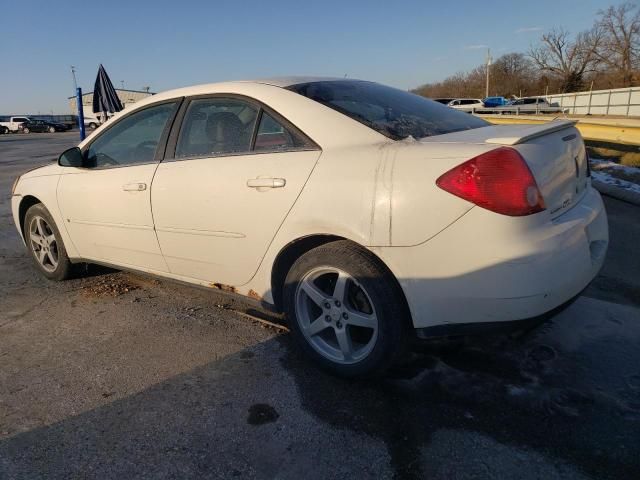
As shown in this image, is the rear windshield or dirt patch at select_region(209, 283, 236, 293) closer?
the rear windshield

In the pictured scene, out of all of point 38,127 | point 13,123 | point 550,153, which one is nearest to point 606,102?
point 550,153

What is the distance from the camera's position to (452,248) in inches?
84.4

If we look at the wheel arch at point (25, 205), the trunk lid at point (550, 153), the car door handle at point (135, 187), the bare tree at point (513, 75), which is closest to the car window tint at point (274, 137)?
the trunk lid at point (550, 153)

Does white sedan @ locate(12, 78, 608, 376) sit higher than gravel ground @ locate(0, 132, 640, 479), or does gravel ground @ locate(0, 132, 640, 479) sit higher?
white sedan @ locate(12, 78, 608, 376)

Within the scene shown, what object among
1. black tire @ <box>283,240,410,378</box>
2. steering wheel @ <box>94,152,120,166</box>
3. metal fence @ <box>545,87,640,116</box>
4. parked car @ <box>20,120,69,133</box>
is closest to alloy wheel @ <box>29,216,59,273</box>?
steering wheel @ <box>94,152,120,166</box>

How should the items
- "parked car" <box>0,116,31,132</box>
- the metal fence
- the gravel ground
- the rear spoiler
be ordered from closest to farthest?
the gravel ground → the rear spoiler → the metal fence → "parked car" <box>0,116,31,132</box>

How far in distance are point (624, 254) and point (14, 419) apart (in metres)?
4.68

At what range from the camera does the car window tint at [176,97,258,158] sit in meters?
2.93

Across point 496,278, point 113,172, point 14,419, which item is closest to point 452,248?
point 496,278

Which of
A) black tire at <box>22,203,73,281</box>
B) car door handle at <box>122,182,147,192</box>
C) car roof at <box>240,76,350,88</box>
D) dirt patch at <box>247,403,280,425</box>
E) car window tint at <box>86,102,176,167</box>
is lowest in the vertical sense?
dirt patch at <box>247,403,280,425</box>

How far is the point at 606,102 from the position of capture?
33750 mm

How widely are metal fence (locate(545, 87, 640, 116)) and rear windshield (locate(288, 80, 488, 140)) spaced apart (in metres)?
31.4

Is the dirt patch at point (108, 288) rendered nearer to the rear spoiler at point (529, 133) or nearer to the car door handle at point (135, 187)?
the car door handle at point (135, 187)

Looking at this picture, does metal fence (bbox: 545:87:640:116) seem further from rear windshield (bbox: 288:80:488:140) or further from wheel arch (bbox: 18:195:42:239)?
wheel arch (bbox: 18:195:42:239)
